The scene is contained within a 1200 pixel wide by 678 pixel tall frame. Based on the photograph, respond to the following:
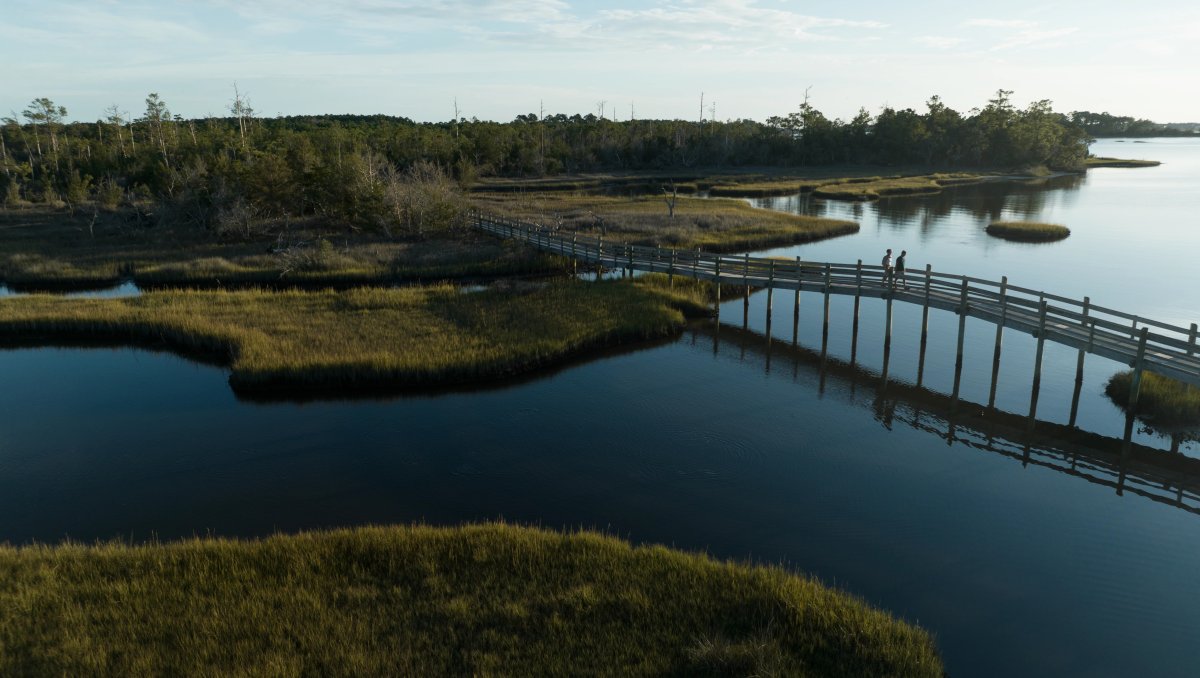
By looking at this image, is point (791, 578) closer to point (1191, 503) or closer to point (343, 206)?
point (1191, 503)

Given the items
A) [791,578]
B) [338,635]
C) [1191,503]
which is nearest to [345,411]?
[338,635]

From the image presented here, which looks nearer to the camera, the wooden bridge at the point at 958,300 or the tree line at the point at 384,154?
the wooden bridge at the point at 958,300

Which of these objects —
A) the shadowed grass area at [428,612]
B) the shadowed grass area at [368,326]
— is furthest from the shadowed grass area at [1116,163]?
the shadowed grass area at [428,612]

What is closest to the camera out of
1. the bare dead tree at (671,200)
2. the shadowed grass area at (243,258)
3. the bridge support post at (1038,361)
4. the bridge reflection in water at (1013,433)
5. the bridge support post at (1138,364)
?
the bridge reflection in water at (1013,433)

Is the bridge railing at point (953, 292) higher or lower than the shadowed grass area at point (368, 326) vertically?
higher

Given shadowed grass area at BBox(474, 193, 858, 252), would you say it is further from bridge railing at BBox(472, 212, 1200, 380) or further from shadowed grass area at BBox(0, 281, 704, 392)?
shadowed grass area at BBox(0, 281, 704, 392)

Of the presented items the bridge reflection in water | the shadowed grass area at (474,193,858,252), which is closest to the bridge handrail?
the bridge reflection in water

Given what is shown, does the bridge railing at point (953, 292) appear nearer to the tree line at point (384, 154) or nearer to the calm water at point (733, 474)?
the calm water at point (733, 474)
